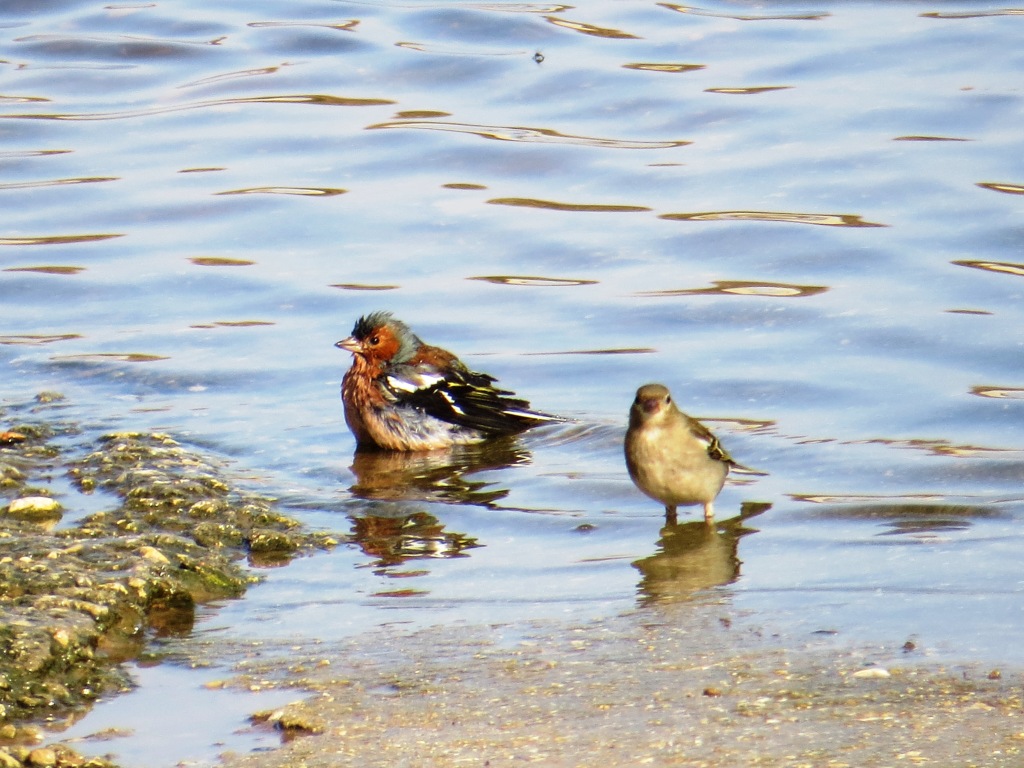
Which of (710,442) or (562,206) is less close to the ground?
(562,206)

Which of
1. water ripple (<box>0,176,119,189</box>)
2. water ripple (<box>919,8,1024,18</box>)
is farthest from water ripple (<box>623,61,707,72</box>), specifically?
water ripple (<box>0,176,119,189</box>)

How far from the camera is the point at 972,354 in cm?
970

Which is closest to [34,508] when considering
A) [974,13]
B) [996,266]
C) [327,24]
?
[996,266]

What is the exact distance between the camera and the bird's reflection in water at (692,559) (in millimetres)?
6364

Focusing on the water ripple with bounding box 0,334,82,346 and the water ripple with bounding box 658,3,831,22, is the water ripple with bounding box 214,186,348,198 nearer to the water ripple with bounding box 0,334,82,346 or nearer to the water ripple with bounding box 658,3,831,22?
the water ripple with bounding box 0,334,82,346

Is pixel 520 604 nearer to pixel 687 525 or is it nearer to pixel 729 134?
pixel 687 525

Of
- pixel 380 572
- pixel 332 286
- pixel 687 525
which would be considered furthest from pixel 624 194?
pixel 380 572

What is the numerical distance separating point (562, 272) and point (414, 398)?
8.39 feet

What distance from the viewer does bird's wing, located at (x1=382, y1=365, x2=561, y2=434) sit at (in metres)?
9.27

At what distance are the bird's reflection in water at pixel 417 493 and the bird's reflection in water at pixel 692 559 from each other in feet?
2.82

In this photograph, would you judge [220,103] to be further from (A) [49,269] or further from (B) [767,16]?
(B) [767,16]

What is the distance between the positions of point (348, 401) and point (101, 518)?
2.46 metres

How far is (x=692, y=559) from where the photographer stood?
687cm

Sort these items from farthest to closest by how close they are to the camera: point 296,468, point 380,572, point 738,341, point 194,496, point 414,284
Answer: point 414,284 → point 738,341 → point 296,468 → point 194,496 → point 380,572
